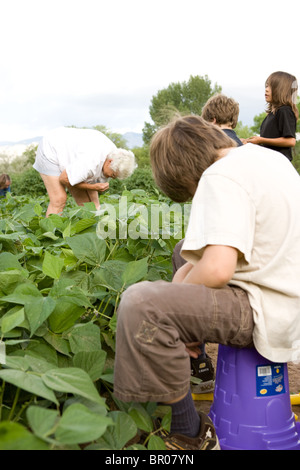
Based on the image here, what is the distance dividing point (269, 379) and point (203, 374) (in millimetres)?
613

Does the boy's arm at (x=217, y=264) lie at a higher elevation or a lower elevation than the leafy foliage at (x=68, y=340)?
A: higher

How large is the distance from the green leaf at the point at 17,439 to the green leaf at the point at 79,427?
0.12 ft

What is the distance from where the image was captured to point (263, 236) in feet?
4.57

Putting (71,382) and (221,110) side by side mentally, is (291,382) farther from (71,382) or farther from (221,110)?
(221,110)

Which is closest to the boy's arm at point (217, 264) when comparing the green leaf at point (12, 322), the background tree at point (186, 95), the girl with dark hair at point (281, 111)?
the green leaf at point (12, 322)

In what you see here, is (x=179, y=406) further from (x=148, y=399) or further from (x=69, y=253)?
(x=69, y=253)

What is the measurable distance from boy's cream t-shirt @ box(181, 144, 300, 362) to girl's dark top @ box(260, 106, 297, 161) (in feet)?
8.30

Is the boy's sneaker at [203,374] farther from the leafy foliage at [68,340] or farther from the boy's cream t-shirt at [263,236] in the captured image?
the boy's cream t-shirt at [263,236]

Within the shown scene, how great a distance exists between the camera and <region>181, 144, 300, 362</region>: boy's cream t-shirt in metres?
1.34

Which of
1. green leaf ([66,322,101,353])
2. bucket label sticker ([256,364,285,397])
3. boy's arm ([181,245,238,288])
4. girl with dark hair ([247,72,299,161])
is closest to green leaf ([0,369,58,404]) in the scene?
green leaf ([66,322,101,353])

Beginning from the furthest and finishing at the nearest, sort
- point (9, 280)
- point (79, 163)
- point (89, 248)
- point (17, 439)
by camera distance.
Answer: point (79, 163) < point (89, 248) < point (9, 280) < point (17, 439)

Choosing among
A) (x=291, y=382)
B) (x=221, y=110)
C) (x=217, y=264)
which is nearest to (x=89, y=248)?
(x=217, y=264)

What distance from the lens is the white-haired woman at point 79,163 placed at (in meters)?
4.22

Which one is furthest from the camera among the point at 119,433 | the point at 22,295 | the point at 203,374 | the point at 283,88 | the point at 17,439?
the point at 283,88
